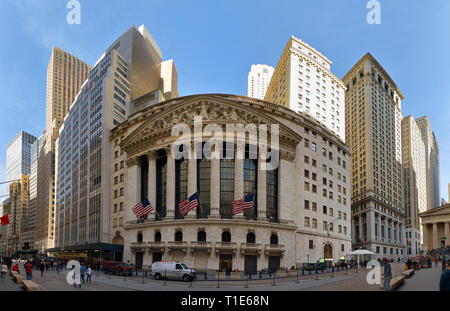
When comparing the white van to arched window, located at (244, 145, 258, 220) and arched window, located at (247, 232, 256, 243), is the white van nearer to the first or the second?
arched window, located at (247, 232, 256, 243)

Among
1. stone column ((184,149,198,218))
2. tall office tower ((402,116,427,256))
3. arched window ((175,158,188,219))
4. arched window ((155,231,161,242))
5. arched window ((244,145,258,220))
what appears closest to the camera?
stone column ((184,149,198,218))

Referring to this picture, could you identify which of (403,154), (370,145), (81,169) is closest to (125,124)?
(81,169)

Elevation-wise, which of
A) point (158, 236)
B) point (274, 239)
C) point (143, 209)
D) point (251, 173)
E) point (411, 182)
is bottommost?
point (274, 239)

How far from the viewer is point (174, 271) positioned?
1556 inches

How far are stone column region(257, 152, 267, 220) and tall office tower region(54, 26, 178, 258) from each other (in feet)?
94.9

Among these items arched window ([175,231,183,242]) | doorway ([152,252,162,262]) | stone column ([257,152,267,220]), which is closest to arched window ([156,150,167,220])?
doorway ([152,252,162,262])

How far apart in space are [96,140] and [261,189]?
45.8 metres

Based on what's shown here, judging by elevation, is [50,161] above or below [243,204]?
above

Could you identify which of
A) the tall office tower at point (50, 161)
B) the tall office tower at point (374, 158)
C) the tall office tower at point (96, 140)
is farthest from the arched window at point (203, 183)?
the tall office tower at point (50, 161)

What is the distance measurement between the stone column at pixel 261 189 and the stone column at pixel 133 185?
24.4m

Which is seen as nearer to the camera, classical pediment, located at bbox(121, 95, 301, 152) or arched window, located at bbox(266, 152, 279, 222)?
classical pediment, located at bbox(121, 95, 301, 152)

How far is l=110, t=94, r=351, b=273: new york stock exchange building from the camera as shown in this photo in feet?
175

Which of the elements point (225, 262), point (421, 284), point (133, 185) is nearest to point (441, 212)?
point (225, 262)

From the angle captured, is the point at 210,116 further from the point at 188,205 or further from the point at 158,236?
the point at 158,236
